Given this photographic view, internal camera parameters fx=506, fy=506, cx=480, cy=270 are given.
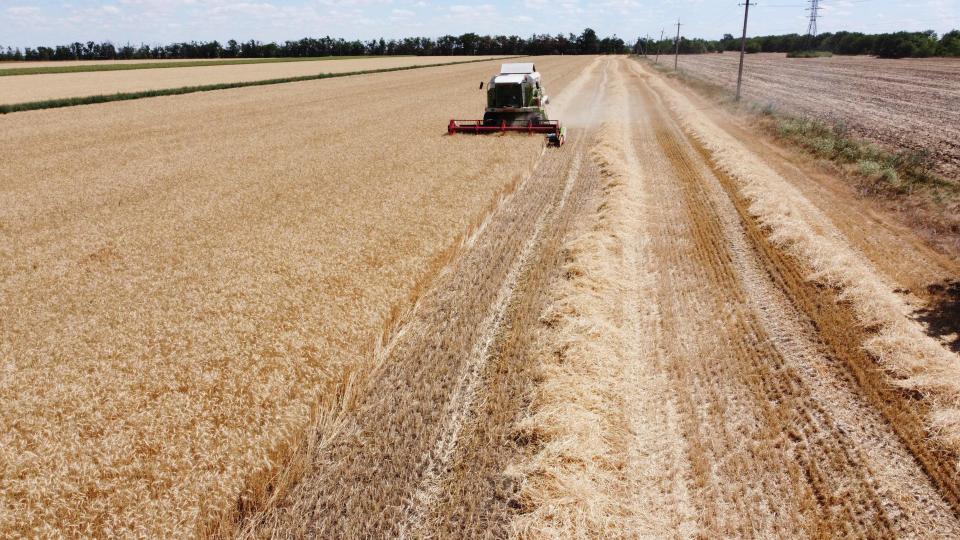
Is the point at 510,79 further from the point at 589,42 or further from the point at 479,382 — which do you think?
the point at 589,42

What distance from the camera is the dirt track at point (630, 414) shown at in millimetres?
4160

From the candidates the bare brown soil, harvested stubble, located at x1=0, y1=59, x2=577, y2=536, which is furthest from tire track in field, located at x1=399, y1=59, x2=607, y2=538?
the bare brown soil

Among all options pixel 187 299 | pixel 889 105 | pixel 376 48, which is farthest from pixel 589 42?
pixel 187 299

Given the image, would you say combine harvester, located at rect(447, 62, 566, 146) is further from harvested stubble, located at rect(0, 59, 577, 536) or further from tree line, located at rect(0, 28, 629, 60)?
tree line, located at rect(0, 28, 629, 60)

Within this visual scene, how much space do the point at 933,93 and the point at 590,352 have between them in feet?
149

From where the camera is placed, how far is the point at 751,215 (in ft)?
35.7

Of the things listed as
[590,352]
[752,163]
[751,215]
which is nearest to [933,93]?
[752,163]

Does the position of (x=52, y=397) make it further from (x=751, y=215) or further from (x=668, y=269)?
(x=751, y=215)

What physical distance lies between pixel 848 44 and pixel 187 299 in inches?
5799

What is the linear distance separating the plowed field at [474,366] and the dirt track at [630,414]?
0.10 ft

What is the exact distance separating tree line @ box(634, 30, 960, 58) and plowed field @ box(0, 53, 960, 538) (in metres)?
108

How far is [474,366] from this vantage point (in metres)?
6.08

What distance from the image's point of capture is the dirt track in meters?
4.16

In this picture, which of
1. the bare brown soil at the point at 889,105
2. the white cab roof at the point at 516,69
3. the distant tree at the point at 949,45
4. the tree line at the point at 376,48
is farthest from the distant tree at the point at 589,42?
the white cab roof at the point at 516,69
